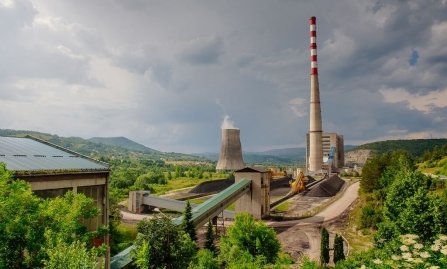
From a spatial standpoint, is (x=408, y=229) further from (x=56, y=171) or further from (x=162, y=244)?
(x=56, y=171)

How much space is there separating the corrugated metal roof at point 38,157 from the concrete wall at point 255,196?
34.1 meters

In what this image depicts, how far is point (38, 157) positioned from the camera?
19.2m

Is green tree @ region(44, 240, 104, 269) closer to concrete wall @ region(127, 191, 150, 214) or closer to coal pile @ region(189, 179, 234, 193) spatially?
concrete wall @ region(127, 191, 150, 214)

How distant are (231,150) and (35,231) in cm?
9770

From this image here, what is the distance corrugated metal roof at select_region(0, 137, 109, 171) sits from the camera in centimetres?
1699

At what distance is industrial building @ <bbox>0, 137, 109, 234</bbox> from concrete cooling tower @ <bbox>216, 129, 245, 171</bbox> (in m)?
86.5

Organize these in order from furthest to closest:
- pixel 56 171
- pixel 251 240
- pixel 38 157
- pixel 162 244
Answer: pixel 251 240 → pixel 38 157 → pixel 162 244 → pixel 56 171

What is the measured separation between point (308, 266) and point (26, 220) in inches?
604

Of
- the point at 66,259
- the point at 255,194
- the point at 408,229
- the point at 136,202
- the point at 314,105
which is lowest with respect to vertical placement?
the point at 136,202

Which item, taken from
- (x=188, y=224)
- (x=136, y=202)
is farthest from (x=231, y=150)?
(x=188, y=224)

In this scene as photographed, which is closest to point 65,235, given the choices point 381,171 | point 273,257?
point 273,257

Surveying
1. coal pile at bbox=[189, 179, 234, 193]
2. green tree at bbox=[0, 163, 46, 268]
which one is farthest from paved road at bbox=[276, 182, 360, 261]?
green tree at bbox=[0, 163, 46, 268]

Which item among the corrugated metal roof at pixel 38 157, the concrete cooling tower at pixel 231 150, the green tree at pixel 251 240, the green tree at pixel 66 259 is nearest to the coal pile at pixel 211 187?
the concrete cooling tower at pixel 231 150

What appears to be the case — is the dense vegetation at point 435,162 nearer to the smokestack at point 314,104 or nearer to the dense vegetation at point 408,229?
the smokestack at point 314,104
